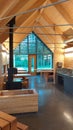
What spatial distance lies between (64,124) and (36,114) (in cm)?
101

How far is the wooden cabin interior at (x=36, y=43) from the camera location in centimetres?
629

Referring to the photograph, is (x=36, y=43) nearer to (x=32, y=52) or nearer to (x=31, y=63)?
(x=32, y=52)

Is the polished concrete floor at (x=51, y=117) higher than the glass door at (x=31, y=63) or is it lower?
lower

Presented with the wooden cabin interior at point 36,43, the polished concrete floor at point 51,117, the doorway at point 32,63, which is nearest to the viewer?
the polished concrete floor at point 51,117

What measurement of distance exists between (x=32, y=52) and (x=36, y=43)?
37.8 inches

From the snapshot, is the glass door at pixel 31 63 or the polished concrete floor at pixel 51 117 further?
the glass door at pixel 31 63

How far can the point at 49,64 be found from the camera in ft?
56.6

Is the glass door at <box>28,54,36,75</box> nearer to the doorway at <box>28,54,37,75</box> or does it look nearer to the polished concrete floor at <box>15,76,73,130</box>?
the doorway at <box>28,54,37,75</box>

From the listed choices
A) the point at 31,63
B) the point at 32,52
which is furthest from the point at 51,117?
the point at 32,52

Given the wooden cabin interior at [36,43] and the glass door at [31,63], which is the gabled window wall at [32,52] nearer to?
the wooden cabin interior at [36,43]

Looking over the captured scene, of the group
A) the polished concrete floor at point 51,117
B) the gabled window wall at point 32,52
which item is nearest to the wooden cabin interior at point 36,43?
the gabled window wall at point 32,52

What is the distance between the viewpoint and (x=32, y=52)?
56.2ft

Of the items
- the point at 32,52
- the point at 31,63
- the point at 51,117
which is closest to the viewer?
the point at 51,117

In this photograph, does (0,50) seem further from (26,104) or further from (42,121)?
(42,121)
